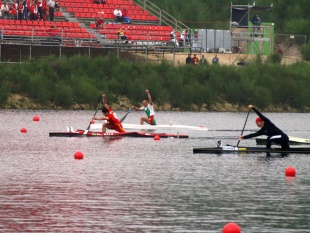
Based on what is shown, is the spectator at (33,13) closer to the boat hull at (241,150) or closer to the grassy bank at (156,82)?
the grassy bank at (156,82)

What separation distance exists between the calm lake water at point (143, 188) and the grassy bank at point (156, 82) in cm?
2018

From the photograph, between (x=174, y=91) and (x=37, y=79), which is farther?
(x=174, y=91)

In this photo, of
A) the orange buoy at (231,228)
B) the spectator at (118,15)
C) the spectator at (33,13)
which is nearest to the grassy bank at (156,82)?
the spectator at (33,13)

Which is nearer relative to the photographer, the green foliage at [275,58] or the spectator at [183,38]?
the spectator at [183,38]

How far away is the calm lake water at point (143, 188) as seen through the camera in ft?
66.0

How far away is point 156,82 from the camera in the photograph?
6438cm

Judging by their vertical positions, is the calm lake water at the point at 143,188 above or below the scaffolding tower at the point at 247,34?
below

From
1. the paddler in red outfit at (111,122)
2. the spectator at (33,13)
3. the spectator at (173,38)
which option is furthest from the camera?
the spectator at (173,38)

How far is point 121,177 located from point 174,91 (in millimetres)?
38272

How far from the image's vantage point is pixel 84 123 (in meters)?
50.4

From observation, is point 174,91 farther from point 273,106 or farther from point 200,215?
point 200,215

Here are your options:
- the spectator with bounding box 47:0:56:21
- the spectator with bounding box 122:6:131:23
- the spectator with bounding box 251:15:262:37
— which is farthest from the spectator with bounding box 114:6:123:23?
the spectator with bounding box 251:15:262:37

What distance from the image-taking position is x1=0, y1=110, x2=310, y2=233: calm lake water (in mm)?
20109

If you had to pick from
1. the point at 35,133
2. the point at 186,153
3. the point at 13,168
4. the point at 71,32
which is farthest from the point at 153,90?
the point at 13,168
